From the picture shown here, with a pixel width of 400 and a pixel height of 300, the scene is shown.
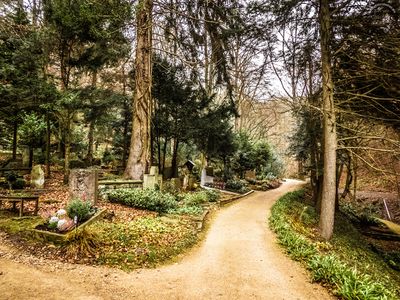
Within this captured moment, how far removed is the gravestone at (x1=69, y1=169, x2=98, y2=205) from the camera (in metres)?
8.70

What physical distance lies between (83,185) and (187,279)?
4.99m

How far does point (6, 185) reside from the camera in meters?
11.1

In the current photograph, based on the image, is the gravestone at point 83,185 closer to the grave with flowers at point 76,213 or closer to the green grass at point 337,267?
the grave with flowers at point 76,213

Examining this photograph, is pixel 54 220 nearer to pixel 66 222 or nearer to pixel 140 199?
pixel 66 222

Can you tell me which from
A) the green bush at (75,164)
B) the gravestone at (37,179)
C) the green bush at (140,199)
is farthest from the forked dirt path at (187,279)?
the green bush at (75,164)

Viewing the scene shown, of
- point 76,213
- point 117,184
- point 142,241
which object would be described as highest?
point 117,184

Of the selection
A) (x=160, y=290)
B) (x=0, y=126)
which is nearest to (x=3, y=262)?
(x=160, y=290)

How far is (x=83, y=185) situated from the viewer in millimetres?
8797

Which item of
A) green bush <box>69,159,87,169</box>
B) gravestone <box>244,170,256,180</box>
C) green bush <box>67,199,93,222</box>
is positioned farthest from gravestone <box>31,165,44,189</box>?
gravestone <box>244,170,256,180</box>

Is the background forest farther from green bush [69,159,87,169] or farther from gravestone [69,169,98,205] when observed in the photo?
gravestone [69,169,98,205]

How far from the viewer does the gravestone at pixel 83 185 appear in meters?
8.70

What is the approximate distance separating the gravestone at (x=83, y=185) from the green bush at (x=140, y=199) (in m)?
1.48

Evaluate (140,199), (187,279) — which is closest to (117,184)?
(140,199)

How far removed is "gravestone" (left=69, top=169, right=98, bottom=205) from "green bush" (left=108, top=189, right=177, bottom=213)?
148 centimetres
